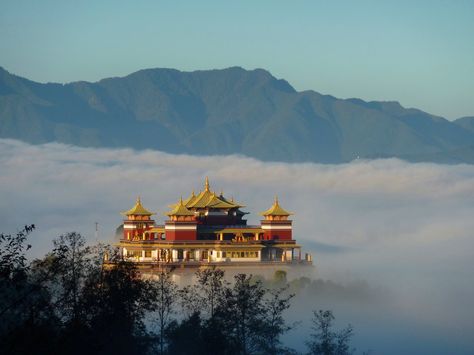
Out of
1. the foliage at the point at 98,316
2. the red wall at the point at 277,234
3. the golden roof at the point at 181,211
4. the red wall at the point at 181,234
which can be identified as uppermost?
the golden roof at the point at 181,211

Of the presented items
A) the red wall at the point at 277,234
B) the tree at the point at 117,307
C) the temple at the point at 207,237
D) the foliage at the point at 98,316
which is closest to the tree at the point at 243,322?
the foliage at the point at 98,316

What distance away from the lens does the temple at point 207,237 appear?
440 feet

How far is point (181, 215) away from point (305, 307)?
55.3ft

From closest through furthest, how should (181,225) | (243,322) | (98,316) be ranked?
(98,316) → (243,322) → (181,225)

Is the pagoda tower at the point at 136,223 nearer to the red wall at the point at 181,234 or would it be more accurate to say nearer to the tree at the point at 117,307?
the red wall at the point at 181,234

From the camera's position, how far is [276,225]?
13850 centimetres

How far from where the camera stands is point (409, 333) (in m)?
112

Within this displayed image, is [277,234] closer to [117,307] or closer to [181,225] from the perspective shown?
[181,225]

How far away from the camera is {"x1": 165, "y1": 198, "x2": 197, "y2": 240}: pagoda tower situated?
440ft

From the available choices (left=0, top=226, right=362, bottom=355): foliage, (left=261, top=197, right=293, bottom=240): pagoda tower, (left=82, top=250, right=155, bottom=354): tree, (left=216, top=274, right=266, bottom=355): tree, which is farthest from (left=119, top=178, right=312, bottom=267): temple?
(left=82, top=250, right=155, bottom=354): tree

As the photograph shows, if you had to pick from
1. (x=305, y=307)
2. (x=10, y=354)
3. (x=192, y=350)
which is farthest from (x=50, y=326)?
(x=305, y=307)

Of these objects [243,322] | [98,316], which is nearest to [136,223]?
[243,322]

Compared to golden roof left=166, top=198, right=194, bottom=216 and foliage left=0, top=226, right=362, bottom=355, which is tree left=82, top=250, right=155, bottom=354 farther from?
golden roof left=166, top=198, right=194, bottom=216

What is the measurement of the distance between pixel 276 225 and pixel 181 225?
28.3 ft
